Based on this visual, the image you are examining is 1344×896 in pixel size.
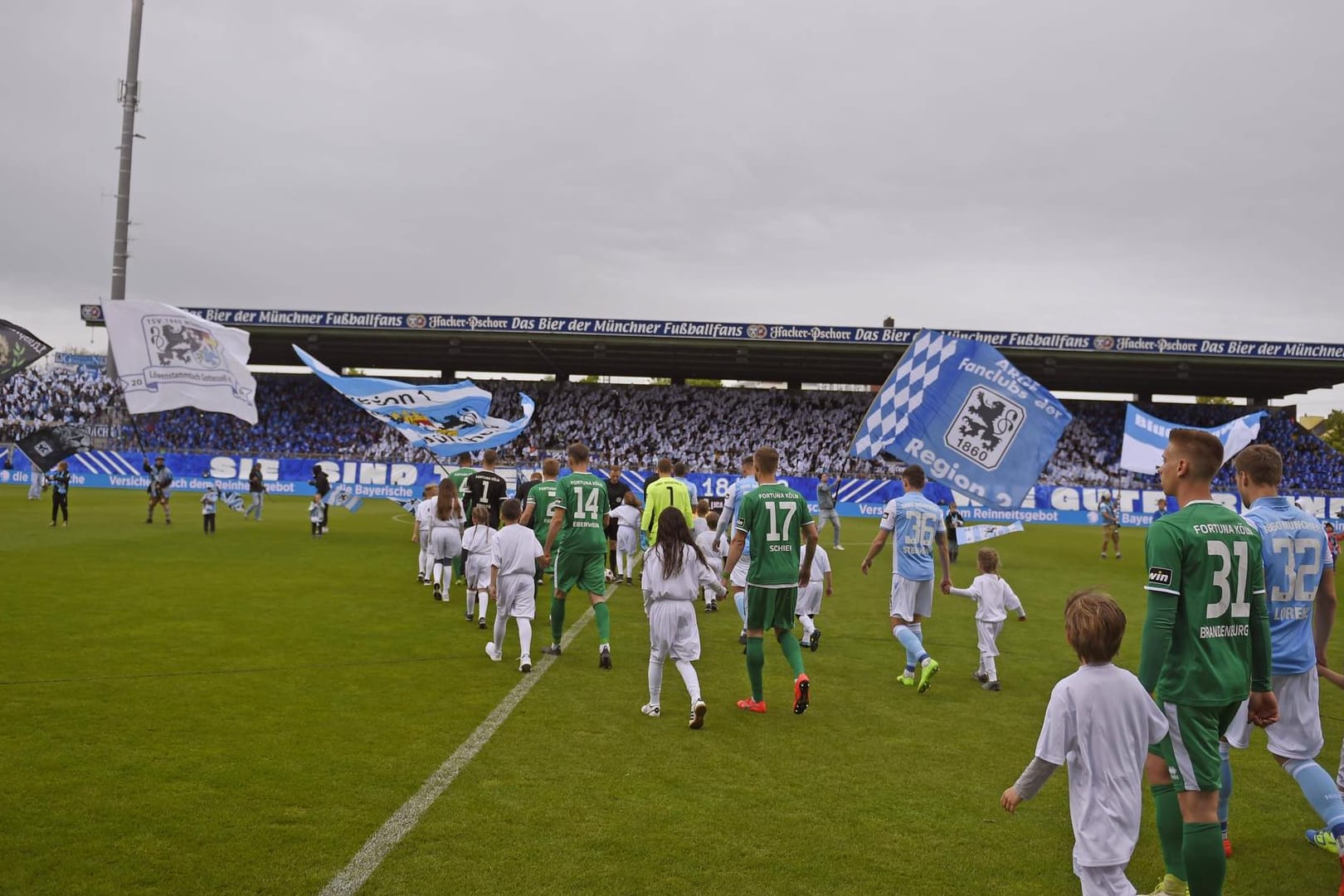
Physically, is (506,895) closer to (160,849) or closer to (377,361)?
(160,849)

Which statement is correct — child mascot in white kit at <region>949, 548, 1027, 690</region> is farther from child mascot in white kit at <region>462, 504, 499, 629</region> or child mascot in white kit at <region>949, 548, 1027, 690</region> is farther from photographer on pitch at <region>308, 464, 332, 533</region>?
photographer on pitch at <region>308, 464, 332, 533</region>

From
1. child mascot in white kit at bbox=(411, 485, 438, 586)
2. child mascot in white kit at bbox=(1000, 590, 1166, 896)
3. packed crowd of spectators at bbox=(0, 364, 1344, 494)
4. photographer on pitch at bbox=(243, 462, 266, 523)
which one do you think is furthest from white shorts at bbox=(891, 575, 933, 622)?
packed crowd of spectators at bbox=(0, 364, 1344, 494)

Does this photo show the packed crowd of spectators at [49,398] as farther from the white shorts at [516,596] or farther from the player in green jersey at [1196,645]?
the player in green jersey at [1196,645]

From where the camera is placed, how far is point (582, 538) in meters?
9.16

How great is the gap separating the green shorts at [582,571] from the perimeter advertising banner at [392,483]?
2278 cm

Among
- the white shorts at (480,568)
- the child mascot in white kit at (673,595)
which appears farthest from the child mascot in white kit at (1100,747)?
the white shorts at (480,568)

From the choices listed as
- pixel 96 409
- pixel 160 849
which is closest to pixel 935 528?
pixel 160 849

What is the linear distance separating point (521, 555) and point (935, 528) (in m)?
3.96

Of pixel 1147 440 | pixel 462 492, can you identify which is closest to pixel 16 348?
pixel 462 492

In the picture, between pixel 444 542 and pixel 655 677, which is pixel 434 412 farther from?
pixel 655 677

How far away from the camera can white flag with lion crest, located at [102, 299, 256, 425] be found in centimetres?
1584

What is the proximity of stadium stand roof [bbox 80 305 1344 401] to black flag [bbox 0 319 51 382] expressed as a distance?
59.4ft

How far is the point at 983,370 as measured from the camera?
11.6 meters

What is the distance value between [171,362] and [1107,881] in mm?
16852
